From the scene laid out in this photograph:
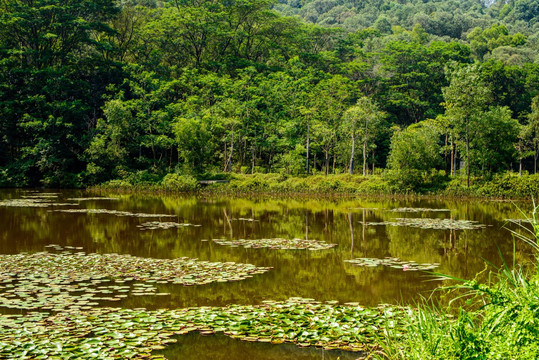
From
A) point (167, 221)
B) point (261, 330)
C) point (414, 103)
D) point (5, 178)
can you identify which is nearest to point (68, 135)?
point (5, 178)

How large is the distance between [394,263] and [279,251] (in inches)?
114

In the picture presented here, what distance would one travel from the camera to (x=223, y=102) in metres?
41.6

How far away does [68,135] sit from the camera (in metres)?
39.3

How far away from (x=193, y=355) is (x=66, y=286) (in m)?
3.74

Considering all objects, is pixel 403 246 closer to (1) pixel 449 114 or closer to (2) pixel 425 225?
(2) pixel 425 225

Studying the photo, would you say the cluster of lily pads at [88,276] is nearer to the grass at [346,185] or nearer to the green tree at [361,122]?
the grass at [346,185]

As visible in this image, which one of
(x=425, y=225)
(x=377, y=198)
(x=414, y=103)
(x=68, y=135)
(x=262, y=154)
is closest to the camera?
(x=425, y=225)

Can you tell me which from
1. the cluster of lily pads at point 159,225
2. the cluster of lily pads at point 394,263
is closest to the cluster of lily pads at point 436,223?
the cluster of lily pads at point 394,263

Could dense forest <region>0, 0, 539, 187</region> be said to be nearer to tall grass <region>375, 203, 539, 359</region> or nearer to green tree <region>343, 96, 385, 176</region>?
green tree <region>343, 96, 385, 176</region>

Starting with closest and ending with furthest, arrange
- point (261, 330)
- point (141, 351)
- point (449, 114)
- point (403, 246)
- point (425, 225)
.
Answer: point (141, 351) < point (261, 330) < point (403, 246) < point (425, 225) < point (449, 114)

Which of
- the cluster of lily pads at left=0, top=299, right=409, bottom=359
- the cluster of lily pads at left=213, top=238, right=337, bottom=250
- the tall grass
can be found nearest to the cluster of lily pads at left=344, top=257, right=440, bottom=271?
the cluster of lily pads at left=213, top=238, right=337, bottom=250

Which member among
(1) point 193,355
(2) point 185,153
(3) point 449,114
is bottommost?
(1) point 193,355

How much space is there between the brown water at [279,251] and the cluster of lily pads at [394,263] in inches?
11.2

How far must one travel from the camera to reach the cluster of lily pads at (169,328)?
17.6ft
